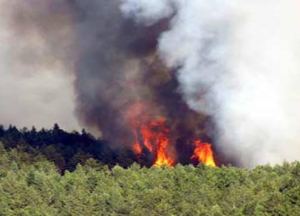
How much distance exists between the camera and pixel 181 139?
189 m

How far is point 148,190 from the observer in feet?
527

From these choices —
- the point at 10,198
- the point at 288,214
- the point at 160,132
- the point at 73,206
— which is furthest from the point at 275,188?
the point at 160,132

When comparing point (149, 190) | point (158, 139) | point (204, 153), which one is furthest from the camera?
point (158, 139)

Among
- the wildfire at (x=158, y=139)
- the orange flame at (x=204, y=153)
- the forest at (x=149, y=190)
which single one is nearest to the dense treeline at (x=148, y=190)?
the forest at (x=149, y=190)

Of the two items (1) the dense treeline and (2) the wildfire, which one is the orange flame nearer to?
(2) the wildfire

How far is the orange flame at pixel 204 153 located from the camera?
184700 millimetres

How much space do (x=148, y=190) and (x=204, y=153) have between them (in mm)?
28385

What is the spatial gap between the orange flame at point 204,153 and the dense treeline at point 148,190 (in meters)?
5.76

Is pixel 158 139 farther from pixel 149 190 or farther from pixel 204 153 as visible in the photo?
pixel 149 190

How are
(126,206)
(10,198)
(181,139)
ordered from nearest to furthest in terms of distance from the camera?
(126,206) → (10,198) → (181,139)

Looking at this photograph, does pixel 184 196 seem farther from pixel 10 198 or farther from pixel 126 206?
pixel 10 198

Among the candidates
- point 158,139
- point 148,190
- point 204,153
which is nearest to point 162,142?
point 158,139

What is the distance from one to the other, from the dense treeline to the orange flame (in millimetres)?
5756

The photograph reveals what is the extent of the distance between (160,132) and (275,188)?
5517 centimetres
